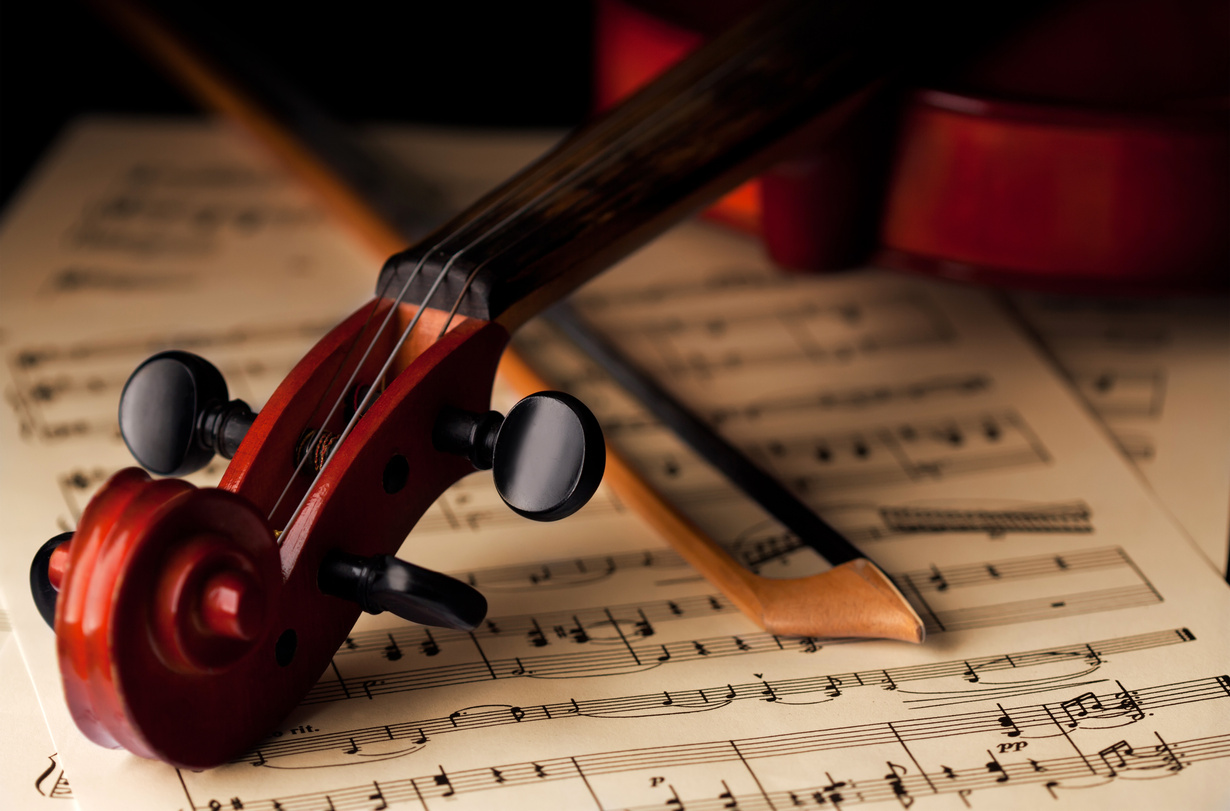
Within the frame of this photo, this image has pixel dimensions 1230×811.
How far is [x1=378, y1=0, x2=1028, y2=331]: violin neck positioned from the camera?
753 mm

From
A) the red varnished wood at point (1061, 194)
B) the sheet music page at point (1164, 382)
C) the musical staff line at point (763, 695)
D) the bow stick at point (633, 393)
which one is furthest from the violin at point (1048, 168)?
the musical staff line at point (763, 695)

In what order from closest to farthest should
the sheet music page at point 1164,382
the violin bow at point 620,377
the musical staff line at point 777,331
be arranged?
the violin bow at point 620,377
the sheet music page at point 1164,382
the musical staff line at point 777,331

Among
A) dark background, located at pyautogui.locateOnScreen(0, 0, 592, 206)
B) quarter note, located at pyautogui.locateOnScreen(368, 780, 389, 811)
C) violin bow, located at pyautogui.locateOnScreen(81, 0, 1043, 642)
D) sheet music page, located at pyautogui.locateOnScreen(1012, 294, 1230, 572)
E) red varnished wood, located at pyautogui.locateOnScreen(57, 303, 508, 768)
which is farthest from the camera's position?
dark background, located at pyautogui.locateOnScreen(0, 0, 592, 206)

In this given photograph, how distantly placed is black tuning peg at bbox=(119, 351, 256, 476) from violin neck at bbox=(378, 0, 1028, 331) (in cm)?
12

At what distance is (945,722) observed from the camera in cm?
73

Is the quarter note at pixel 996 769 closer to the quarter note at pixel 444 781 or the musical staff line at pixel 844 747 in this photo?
the musical staff line at pixel 844 747

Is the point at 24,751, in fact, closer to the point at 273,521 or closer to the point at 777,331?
the point at 273,521

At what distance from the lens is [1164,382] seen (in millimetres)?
1114

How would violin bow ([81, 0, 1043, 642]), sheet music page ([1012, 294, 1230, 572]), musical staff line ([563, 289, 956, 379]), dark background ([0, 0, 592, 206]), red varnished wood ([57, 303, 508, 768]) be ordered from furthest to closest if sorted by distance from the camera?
dark background ([0, 0, 592, 206])
musical staff line ([563, 289, 956, 379])
sheet music page ([1012, 294, 1230, 572])
violin bow ([81, 0, 1043, 642])
red varnished wood ([57, 303, 508, 768])

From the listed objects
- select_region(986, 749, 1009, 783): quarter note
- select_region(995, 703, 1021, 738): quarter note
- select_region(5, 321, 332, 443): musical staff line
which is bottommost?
select_region(986, 749, 1009, 783): quarter note

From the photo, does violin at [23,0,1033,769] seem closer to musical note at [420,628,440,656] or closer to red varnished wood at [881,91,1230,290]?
musical note at [420,628,440,656]

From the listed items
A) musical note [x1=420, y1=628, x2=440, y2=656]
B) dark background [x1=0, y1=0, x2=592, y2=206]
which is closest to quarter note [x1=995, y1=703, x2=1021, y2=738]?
musical note [x1=420, y1=628, x2=440, y2=656]

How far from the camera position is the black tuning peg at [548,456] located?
0.64 m

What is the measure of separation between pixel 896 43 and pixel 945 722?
22.0 inches
